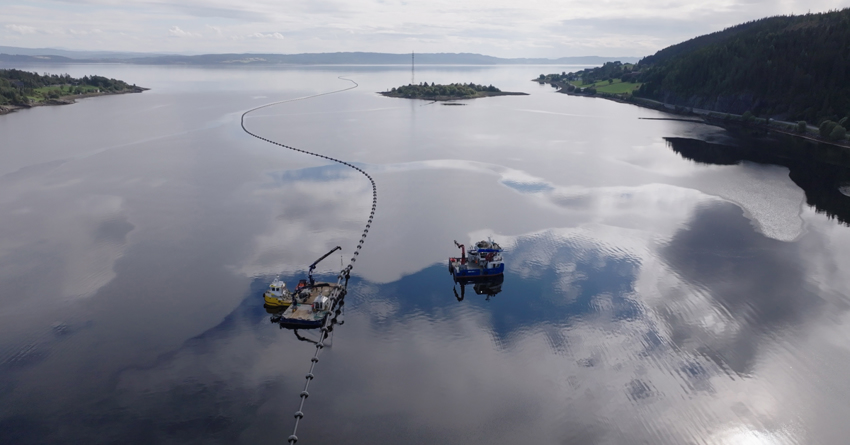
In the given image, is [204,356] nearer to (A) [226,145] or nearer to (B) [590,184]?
(B) [590,184]

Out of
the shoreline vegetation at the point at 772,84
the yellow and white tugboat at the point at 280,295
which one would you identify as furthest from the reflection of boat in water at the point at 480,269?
the shoreline vegetation at the point at 772,84

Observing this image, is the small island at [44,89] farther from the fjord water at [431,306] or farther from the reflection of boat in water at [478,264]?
the reflection of boat in water at [478,264]

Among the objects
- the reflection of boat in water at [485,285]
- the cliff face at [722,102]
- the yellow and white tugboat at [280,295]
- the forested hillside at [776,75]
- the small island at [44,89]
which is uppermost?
the forested hillside at [776,75]

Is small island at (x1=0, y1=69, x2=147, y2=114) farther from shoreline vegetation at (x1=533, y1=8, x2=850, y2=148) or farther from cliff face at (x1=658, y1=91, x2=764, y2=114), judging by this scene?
cliff face at (x1=658, y1=91, x2=764, y2=114)

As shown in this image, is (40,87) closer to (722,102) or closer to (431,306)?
(431,306)

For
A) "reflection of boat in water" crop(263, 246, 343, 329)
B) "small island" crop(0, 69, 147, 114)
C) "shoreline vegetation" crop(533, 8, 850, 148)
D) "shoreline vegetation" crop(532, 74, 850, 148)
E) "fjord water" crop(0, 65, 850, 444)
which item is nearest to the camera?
"fjord water" crop(0, 65, 850, 444)

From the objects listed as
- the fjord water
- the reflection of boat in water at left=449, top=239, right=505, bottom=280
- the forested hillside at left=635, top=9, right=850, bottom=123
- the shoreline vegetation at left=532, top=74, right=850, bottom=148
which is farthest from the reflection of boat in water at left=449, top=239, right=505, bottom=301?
the forested hillside at left=635, top=9, right=850, bottom=123

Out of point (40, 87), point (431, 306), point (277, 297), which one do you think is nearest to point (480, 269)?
point (431, 306)
